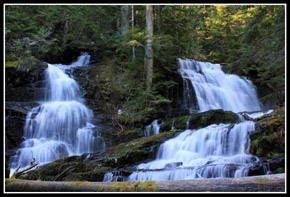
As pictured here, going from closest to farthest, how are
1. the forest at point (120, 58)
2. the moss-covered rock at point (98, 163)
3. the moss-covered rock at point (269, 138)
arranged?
the moss-covered rock at point (98, 163) → the moss-covered rock at point (269, 138) → the forest at point (120, 58)

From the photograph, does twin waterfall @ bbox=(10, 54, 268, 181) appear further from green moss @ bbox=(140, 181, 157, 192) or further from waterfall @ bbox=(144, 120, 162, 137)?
green moss @ bbox=(140, 181, 157, 192)

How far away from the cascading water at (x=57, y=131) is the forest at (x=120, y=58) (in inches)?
15.6

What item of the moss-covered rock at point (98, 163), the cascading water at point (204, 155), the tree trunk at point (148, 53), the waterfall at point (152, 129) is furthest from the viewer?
the tree trunk at point (148, 53)

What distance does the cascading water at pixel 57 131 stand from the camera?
26.5 feet

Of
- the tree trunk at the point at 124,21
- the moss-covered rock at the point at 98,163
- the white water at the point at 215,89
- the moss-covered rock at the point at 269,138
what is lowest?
the moss-covered rock at the point at 98,163

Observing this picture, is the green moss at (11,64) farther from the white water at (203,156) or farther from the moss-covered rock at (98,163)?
the white water at (203,156)

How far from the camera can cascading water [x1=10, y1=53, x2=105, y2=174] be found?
8.08 meters

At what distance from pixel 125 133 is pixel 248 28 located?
655cm

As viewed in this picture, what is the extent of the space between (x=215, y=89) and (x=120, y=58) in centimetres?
657

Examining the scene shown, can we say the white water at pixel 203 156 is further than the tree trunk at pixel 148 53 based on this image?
No

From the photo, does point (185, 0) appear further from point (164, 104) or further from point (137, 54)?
point (137, 54)

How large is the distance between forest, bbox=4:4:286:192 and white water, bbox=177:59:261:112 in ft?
1.91

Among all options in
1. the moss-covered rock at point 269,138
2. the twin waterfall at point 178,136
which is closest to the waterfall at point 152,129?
the twin waterfall at point 178,136

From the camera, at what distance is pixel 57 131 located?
9.39 m
